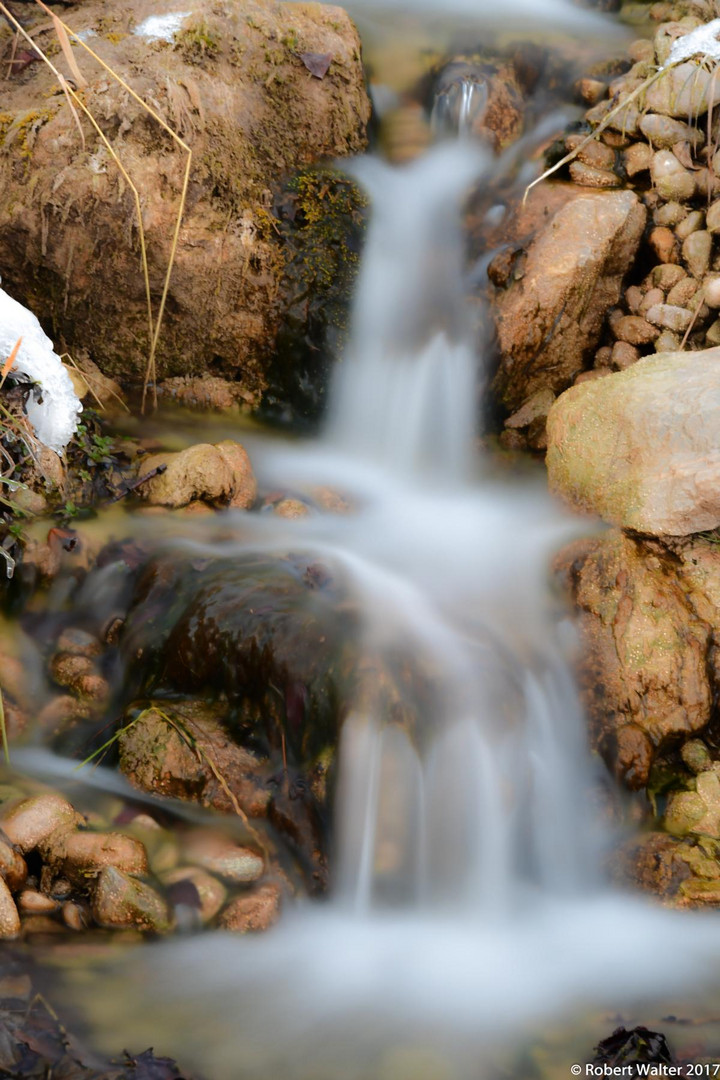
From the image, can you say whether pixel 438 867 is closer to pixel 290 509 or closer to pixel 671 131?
pixel 290 509

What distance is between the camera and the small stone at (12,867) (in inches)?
108

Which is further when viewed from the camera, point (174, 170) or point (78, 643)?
point (174, 170)

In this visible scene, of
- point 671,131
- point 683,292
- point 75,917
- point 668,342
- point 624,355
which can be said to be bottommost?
point 75,917

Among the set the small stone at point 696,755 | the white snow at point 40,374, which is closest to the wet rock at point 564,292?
the small stone at point 696,755

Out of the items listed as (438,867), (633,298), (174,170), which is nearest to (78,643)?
(438,867)

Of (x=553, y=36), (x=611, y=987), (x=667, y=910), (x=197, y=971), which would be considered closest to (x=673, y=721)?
(x=667, y=910)

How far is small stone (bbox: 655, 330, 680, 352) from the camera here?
469 cm

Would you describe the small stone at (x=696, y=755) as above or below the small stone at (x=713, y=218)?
below

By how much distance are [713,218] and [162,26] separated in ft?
9.85

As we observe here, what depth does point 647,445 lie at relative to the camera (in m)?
3.84

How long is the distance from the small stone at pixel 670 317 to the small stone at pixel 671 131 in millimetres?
925

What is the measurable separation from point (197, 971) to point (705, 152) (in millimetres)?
4525

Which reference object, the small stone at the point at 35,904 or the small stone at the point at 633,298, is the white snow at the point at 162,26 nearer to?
the small stone at the point at 633,298

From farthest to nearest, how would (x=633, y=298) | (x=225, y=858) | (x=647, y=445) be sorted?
(x=633, y=298) < (x=647, y=445) < (x=225, y=858)
